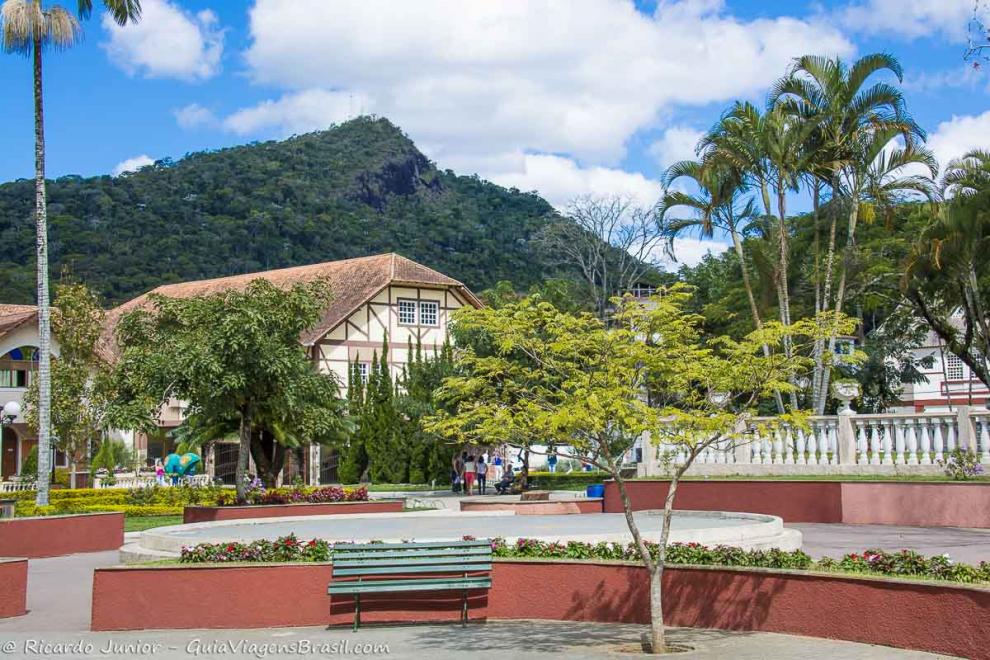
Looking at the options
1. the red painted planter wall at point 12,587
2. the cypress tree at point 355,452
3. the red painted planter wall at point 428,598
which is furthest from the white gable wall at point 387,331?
the red painted planter wall at point 428,598

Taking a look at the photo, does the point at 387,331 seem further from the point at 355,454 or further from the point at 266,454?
the point at 266,454

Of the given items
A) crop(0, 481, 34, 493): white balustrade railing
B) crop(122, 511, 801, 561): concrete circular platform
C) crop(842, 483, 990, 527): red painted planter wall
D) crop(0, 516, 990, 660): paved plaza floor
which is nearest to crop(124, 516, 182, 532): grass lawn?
crop(122, 511, 801, 561): concrete circular platform

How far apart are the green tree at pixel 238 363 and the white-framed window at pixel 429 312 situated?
22994 millimetres

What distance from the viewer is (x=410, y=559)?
11969mm

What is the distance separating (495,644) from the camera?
1071cm

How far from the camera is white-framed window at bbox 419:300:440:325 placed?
169 ft

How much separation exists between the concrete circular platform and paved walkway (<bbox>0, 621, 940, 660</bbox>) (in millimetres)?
2074

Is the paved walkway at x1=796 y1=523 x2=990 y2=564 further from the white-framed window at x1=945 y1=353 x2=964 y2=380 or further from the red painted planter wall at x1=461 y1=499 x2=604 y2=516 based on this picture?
the white-framed window at x1=945 y1=353 x2=964 y2=380

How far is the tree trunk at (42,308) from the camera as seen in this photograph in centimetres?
2533

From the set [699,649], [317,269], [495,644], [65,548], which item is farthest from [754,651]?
[317,269]

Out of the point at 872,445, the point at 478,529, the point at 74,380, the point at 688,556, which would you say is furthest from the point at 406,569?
the point at 74,380

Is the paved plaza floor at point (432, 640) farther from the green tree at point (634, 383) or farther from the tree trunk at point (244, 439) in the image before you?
the tree trunk at point (244, 439)

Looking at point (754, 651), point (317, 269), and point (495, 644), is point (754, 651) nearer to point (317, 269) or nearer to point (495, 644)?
point (495, 644)

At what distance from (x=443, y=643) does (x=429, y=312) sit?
1612 inches
